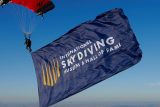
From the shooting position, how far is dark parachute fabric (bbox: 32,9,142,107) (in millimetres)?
14039

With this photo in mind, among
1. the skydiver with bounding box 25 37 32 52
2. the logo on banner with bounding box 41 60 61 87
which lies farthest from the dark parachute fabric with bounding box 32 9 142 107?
the skydiver with bounding box 25 37 32 52

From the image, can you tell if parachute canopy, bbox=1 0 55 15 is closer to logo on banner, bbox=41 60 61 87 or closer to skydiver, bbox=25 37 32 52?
skydiver, bbox=25 37 32 52

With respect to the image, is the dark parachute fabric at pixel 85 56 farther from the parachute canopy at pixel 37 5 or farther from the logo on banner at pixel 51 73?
the parachute canopy at pixel 37 5

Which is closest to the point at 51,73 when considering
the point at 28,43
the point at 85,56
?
the point at 85,56

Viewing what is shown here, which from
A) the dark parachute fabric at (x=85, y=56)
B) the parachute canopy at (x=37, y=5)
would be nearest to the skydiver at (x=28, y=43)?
the parachute canopy at (x=37, y=5)

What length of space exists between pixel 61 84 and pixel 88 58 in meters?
1.52

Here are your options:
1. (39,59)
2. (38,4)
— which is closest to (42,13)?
(38,4)

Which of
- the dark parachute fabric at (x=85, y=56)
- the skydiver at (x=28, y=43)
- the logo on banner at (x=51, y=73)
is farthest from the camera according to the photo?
the skydiver at (x=28, y=43)

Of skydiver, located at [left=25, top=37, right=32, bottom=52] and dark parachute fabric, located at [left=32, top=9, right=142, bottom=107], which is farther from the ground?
skydiver, located at [left=25, top=37, right=32, bottom=52]

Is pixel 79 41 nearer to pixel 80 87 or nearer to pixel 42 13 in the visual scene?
pixel 80 87

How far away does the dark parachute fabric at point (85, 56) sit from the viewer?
14039 millimetres

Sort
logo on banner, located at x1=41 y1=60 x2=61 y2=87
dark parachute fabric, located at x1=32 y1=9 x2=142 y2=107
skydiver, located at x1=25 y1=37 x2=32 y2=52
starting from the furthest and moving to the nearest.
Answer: skydiver, located at x1=25 y1=37 x2=32 y2=52 → logo on banner, located at x1=41 y1=60 x2=61 y2=87 → dark parachute fabric, located at x1=32 y1=9 x2=142 y2=107

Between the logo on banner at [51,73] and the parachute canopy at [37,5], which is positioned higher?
the parachute canopy at [37,5]

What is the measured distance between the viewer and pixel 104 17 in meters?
15.0
